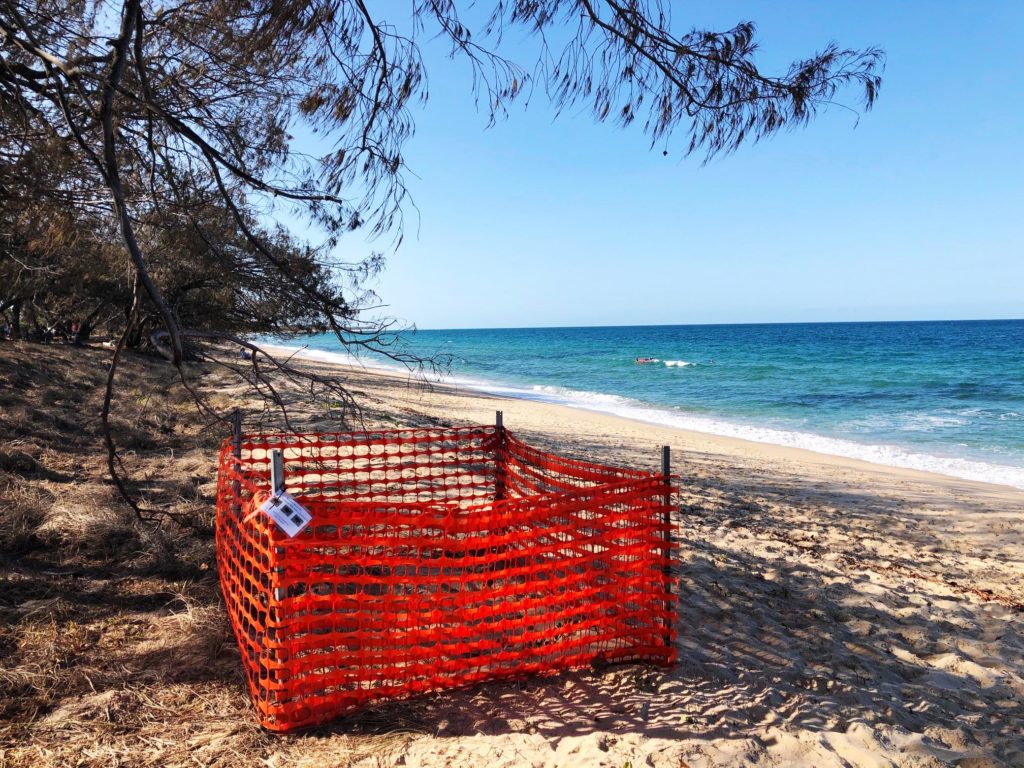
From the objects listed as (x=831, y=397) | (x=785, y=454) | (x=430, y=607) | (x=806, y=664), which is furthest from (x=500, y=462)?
(x=831, y=397)

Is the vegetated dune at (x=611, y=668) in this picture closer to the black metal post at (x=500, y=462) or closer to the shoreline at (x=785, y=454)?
the black metal post at (x=500, y=462)

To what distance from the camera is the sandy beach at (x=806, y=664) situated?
2.83 metres

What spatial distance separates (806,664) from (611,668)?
1.27 meters

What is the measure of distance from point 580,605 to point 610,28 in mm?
3349

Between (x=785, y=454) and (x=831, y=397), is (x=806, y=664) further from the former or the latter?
(x=831, y=397)

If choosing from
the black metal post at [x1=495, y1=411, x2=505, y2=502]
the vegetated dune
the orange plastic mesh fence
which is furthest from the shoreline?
the orange plastic mesh fence

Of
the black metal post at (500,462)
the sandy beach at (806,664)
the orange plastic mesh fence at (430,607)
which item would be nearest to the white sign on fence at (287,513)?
the orange plastic mesh fence at (430,607)

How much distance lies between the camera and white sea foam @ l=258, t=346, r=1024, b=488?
11.5 m

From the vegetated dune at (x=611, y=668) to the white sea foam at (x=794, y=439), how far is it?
254 centimetres

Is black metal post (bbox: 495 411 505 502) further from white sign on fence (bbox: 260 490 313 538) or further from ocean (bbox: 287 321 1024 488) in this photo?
white sign on fence (bbox: 260 490 313 538)

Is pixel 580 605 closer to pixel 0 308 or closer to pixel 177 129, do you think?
pixel 177 129

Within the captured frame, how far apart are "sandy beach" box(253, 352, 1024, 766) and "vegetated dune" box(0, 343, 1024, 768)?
15 millimetres

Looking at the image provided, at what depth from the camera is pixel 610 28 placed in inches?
141

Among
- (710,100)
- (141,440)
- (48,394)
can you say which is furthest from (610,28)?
(48,394)
